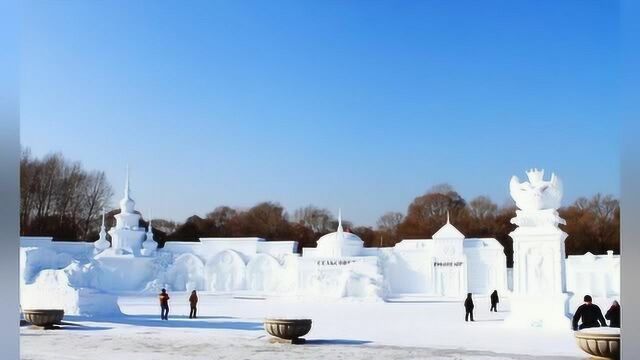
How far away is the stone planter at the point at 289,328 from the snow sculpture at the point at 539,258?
731cm

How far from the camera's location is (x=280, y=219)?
62.5m

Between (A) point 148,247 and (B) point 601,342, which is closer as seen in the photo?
(B) point 601,342

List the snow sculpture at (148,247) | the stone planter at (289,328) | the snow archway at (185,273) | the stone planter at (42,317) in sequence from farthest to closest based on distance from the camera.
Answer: the snow sculpture at (148,247)
the snow archway at (185,273)
the stone planter at (42,317)
the stone planter at (289,328)

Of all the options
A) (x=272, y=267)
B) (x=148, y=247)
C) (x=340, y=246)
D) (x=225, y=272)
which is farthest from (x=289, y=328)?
(x=148, y=247)

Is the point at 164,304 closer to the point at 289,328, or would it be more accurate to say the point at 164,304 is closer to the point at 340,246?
the point at 289,328

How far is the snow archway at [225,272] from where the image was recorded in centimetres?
4041

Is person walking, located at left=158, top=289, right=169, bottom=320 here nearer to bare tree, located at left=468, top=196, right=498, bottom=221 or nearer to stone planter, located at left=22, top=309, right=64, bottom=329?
stone planter, located at left=22, top=309, right=64, bottom=329

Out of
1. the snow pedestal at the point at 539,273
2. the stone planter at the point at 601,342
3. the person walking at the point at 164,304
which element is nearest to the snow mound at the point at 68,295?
the person walking at the point at 164,304

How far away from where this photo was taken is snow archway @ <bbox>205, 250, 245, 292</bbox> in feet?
133

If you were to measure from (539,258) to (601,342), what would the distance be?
824 cm

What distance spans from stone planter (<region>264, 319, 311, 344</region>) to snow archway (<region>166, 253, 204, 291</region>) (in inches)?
1098

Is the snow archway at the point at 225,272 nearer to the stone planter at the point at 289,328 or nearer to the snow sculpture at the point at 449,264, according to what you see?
the snow sculpture at the point at 449,264

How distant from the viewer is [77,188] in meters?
56.8

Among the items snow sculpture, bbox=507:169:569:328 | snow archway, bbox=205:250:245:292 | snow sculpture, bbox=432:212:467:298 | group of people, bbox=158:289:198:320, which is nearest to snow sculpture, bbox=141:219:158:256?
snow archway, bbox=205:250:245:292
